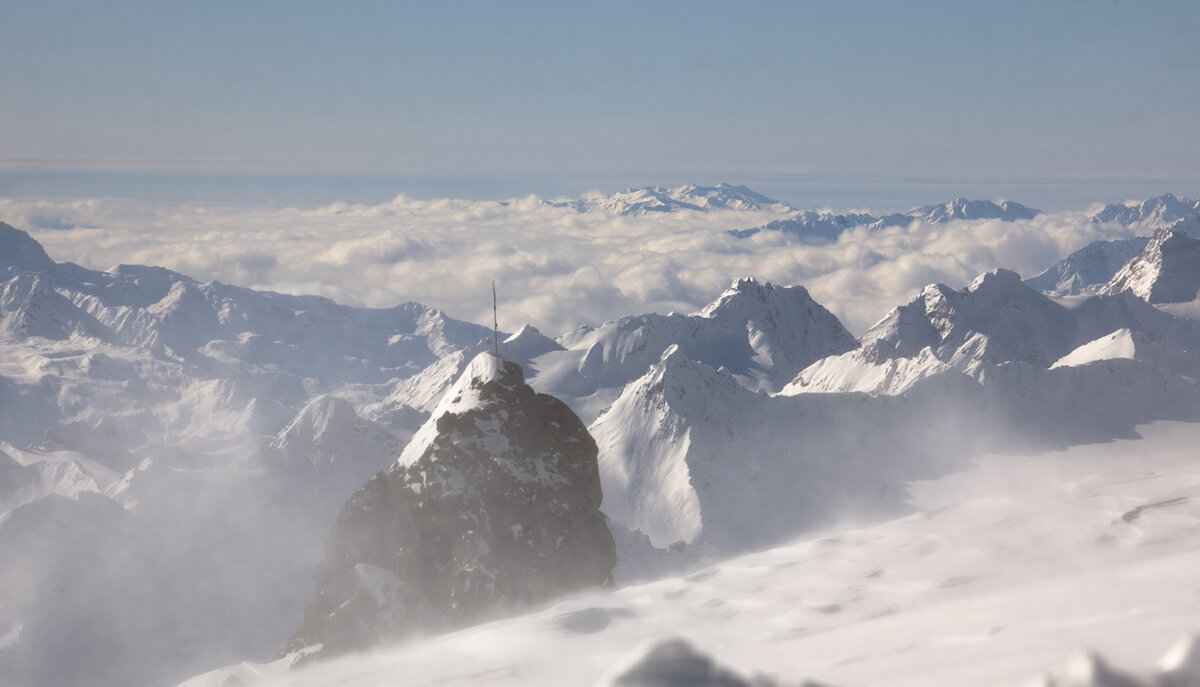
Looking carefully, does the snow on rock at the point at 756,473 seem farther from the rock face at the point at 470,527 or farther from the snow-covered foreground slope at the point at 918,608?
the snow-covered foreground slope at the point at 918,608

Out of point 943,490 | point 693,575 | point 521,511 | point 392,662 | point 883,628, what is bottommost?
point 943,490

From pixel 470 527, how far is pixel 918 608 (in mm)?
24691

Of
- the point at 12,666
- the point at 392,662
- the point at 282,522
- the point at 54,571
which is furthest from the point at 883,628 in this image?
the point at 282,522

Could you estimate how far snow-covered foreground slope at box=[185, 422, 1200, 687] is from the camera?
9109 millimetres

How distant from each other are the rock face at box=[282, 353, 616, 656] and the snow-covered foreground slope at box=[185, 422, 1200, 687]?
49.7ft

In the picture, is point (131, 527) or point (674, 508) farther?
point (674, 508)

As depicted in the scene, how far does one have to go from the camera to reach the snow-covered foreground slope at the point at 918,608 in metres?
9.11

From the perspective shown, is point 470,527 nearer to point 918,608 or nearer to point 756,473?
point 918,608

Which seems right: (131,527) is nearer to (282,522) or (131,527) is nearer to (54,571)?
(54,571)

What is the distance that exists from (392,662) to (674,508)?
164904mm

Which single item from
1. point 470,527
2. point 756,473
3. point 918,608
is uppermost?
point 918,608

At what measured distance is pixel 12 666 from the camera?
128750 millimetres

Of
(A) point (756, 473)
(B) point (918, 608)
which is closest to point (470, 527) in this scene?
(B) point (918, 608)

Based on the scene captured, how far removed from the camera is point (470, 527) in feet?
110
